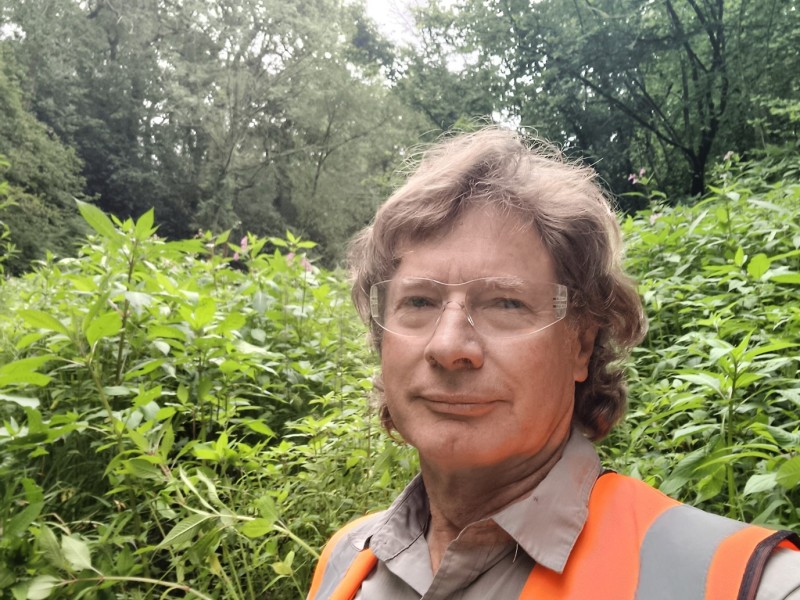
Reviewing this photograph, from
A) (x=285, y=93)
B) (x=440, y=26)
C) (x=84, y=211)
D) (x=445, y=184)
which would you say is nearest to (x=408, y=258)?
(x=445, y=184)

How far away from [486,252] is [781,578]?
68cm

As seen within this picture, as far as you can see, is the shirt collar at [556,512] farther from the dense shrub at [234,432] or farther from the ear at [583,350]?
the dense shrub at [234,432]

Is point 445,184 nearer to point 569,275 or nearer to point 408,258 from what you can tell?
point 408,258

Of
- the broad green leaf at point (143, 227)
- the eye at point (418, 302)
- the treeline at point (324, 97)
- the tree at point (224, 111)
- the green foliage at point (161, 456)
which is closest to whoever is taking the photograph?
the eye at point (418, 302)

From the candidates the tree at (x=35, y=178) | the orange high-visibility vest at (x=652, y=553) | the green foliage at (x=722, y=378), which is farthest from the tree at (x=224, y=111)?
the orange high-visibility vest at (x=652, y=553)

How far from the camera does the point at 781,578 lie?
2.74ft

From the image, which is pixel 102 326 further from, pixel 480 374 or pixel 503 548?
pixel 503 548

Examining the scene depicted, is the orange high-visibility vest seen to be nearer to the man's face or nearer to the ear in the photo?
the man's face

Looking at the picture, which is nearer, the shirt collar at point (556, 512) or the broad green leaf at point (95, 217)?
the shirt collar at point (556, 512)

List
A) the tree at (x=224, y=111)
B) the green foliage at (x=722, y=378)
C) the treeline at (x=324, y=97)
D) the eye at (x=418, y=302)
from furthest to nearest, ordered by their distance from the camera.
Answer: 1. the tree at (x=224, y=111)
2. the treeline at (x=324, y=97)
3. the green foliage at (x=722, y=378)
4. the eye at (x=418, y=302)

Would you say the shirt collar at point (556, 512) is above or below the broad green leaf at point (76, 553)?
above

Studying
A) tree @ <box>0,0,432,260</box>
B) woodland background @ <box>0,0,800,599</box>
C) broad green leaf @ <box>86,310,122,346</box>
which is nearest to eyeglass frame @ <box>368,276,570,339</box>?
woodland background @ <box>0,0,800,599</box>

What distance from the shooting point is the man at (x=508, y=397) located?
100cm

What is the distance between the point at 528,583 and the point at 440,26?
22.1m
